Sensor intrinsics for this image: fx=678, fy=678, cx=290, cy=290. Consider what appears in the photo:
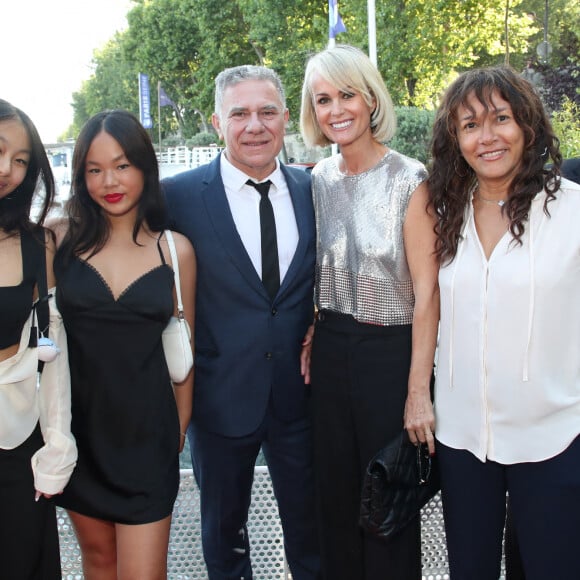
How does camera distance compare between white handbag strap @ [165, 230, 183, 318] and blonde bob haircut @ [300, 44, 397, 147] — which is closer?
white handbag strap @ [165, 230, 183, 318]

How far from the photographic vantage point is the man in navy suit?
2.77 m

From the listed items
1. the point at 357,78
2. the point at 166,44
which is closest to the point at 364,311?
the point at 357,78

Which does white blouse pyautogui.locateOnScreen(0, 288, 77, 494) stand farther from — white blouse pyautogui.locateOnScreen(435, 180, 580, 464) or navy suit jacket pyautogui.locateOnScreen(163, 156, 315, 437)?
white blouse pyautogui.locateOnScreen(435, 180, 580, 464)

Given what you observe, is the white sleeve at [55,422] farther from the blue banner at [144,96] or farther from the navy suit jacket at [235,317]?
the blue banner at [144,96]

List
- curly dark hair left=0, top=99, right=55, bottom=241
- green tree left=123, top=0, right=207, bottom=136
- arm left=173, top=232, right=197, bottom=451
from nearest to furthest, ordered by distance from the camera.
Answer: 1. curly dark hair left=0, top=99, right=55, bottom=241
2. arm left=173, top=232, right=197, bottom=451
3. green tree left=123, top=0, right=207, bottom=136

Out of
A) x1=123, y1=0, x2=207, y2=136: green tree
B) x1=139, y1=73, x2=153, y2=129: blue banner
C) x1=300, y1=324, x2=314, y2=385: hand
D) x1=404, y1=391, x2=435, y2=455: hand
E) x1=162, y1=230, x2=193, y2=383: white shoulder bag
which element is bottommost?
x1=404, y1=391, x2=435, y2=455: hand

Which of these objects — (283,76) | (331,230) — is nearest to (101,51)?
(283,76)

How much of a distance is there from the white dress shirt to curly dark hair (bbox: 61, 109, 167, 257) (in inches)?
14.7

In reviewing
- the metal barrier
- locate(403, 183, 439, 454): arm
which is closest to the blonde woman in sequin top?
locate(403, 183, 439, 454): arm

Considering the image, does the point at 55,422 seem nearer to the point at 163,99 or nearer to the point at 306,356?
the point at 306,356

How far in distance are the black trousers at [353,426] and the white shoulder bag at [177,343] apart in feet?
1.77

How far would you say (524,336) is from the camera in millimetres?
2115

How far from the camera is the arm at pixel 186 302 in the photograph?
2.60 metres

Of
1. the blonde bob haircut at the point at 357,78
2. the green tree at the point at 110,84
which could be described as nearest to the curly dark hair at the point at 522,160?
the blonde bob haircut at the point at 357,78
